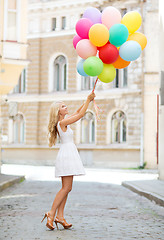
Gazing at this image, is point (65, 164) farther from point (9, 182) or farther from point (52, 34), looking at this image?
point (52, 34)

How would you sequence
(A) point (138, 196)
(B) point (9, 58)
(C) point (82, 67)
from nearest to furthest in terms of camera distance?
(C) point (82, 67) < (A) point (138, 196) < (B) point (9, 58)

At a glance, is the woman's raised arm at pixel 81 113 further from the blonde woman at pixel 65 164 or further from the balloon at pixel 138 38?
the balloon at pixel 138 38

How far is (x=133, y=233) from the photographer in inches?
262

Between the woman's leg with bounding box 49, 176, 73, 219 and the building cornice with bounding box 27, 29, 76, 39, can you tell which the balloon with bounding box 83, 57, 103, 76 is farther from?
the building cornice with bounding box 27, 29, 76, 39

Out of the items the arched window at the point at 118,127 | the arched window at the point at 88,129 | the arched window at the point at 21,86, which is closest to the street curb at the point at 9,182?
the arched window at the point at 118,127

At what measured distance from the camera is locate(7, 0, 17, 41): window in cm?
1805

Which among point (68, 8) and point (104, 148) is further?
point (68, 8)

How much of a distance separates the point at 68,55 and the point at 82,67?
23984 mm

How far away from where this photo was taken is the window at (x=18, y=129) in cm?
3244

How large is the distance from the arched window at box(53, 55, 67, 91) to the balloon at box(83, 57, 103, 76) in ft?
81.2

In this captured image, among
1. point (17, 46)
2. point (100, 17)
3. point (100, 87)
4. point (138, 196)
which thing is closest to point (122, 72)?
point (100, 87)

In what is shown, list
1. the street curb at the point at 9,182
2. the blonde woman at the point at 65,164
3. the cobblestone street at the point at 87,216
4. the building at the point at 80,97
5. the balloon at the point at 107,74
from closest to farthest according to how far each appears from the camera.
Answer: the cobblestone street at the point at 87,216, the blonde woman at the point at 65,164, the balloon at the point at 107,74, the street curb at the point at 9,182, the building at the point at 80,97

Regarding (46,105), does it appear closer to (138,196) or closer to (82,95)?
(82,95)

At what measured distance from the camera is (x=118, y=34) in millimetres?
6949
